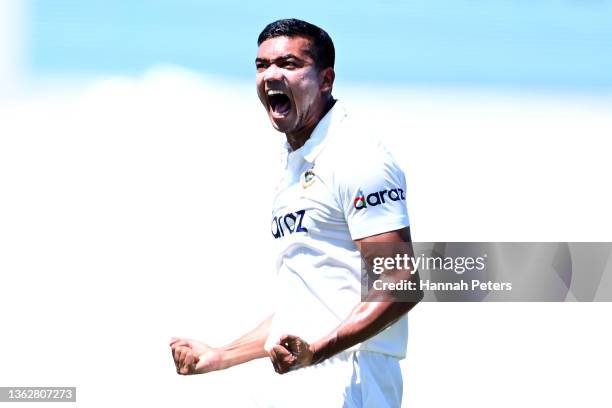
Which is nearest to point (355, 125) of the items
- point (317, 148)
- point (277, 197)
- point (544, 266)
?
point (317, 148)

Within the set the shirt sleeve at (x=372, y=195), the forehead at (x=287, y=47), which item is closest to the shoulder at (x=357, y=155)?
the shirt sleeve at (x=372, y=195)

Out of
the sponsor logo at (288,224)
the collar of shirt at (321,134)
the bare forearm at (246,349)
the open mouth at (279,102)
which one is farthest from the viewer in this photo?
the bare forearm at (246,349)

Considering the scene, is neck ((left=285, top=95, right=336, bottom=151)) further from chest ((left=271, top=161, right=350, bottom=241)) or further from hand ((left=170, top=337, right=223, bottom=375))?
hand ((left=170, top=337, right=223, bottom=375))

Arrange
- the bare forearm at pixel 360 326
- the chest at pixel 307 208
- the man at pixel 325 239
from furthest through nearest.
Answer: the chest at pixel 307 208 < the man at pixel 325 239 < the bare forearm at pixel 360 326

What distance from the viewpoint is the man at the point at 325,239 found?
4785 millimetres

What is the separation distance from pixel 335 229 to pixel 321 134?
0.63m

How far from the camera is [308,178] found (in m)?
5.21

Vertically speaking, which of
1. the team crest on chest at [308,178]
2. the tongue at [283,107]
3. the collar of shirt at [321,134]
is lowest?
the team crest on chest at [308,178]

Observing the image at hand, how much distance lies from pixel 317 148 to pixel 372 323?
3.61 feet

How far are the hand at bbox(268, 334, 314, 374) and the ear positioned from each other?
5.42 feet

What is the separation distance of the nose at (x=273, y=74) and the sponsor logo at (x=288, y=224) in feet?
2.54

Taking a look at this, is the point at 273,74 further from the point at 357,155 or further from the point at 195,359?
the point at 195,359

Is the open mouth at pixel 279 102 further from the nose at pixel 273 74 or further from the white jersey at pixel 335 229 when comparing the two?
the white jersey at pixel 335 229

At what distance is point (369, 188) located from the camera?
193 inches
